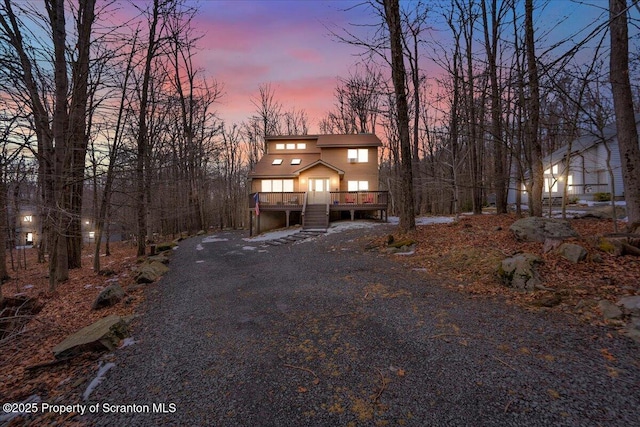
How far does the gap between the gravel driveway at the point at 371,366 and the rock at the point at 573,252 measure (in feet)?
7.15

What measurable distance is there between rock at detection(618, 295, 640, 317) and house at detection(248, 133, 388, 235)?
13378mm

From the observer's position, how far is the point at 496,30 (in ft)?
44.8

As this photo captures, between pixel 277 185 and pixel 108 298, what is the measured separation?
1503cm

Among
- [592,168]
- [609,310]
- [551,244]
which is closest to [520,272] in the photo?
[609,310]

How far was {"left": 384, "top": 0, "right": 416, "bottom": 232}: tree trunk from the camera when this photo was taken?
33.3 ft

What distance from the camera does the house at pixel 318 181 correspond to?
58.5 feet

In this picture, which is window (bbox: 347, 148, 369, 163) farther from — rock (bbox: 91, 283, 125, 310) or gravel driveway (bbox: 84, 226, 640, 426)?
rock (bbox: 91, 283, 125, 310)

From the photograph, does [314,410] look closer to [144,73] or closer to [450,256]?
[450,256]

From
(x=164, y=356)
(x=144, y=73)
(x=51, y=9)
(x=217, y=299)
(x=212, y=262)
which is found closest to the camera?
(x=164, y=356)

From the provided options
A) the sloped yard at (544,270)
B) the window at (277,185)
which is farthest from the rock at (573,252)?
the window at (277,185)

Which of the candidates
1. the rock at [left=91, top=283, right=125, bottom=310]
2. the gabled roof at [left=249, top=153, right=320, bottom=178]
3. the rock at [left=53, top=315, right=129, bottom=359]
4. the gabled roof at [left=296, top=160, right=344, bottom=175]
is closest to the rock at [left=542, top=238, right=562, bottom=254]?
the rock at [left=53, top=315, right=129, bottom=359]

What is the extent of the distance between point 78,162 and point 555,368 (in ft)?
43.5

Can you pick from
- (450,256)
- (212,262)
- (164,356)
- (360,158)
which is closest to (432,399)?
(164,356)

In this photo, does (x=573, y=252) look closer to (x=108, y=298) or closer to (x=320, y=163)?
(x=108, y=298)
